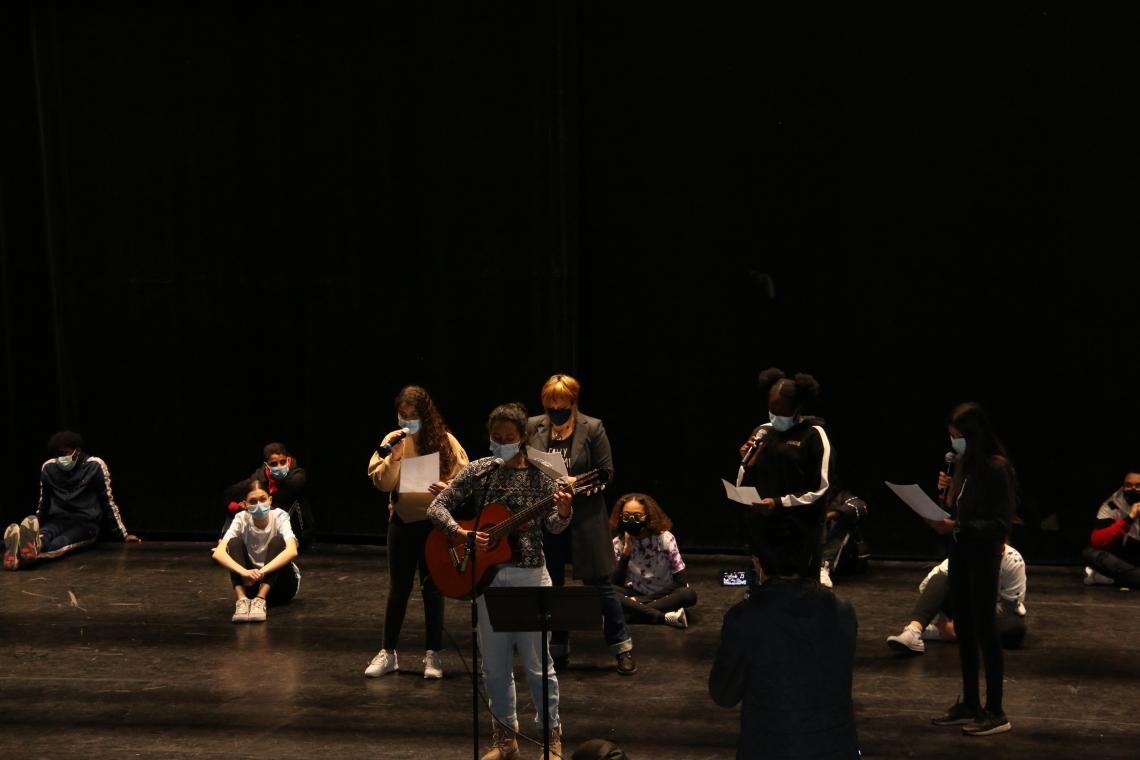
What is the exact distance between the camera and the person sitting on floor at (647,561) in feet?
30.3

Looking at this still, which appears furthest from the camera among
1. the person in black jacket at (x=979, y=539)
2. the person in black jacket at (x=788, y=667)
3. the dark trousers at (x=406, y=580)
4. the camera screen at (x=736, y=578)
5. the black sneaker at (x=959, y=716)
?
the camera screen at (x=736, y=578)

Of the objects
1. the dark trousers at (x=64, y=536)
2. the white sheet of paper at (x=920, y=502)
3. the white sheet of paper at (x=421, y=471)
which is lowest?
the dark trousers at (x=64, y=536)

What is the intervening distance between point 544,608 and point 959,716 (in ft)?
8.61

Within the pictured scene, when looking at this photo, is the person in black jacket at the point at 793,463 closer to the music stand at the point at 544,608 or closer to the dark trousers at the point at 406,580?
the dark trousers at the point at 406,580

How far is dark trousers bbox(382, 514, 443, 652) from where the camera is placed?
7836mm

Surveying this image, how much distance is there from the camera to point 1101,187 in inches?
404

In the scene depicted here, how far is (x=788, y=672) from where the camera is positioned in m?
4.41

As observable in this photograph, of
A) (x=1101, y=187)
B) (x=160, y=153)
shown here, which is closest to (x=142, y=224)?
(x=160, y=153)

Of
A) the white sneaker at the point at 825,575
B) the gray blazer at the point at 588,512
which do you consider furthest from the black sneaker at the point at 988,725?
the white sneaker at the point at 825,575

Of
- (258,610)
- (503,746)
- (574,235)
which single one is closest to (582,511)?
(503,746)

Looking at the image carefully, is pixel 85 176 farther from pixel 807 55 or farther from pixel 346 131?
pixel 807 55

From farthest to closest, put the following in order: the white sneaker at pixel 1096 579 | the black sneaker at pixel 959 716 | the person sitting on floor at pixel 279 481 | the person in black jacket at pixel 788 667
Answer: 1. the person sitting on floor at pixel 279 481
2. the white sneaker at pixel 1096 579
3. the black sneaker at pixel 959 716
4. the person in black jacket at pixel 788 667

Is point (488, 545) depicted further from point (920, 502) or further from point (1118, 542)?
point (1118, 542)

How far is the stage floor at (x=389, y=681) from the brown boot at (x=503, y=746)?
0.20 metres
